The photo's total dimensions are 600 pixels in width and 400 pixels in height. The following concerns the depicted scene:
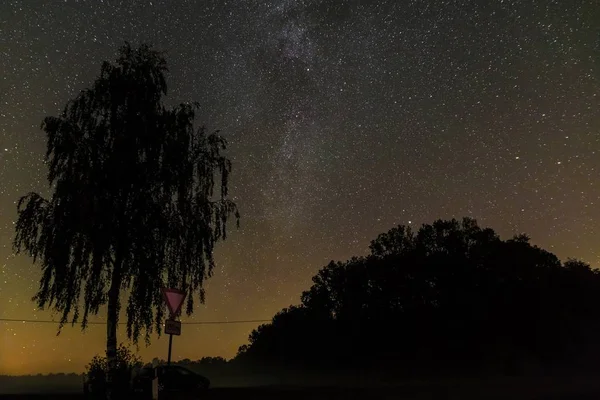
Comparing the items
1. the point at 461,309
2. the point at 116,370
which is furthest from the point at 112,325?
the point at 461,309

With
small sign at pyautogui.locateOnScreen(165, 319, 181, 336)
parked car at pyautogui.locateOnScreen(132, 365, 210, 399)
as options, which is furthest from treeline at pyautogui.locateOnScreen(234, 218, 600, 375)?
small sign at pyautogui.locateOnScreen(165, 319, 181, 336)

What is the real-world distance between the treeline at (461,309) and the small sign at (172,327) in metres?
44.7

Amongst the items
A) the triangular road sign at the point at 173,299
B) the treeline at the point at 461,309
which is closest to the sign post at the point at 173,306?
the triangular road sign at the point at 173,299

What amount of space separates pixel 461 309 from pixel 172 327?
154 feet

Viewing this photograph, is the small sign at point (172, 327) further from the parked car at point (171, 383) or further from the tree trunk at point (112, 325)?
the tree trunk at point (112, 325)

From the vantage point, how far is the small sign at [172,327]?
10844 millimetres

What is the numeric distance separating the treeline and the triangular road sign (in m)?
44.9

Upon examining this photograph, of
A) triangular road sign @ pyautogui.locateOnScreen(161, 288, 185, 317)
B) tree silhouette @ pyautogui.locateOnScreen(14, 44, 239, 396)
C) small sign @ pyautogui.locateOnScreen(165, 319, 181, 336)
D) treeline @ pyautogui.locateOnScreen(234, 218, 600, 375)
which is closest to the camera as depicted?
triangular road sign @ pyautogui.locateOnScreen(161, 288, 185, 317)

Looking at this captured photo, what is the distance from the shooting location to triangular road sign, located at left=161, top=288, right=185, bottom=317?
1066 cm

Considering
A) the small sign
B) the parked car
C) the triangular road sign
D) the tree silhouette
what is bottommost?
the parked car

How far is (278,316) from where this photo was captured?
253 feet

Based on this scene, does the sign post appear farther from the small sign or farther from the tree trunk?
the tree trunk

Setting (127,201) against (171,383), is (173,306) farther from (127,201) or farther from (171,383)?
(171,383)

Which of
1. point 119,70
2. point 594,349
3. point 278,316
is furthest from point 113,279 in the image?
point 278,316
